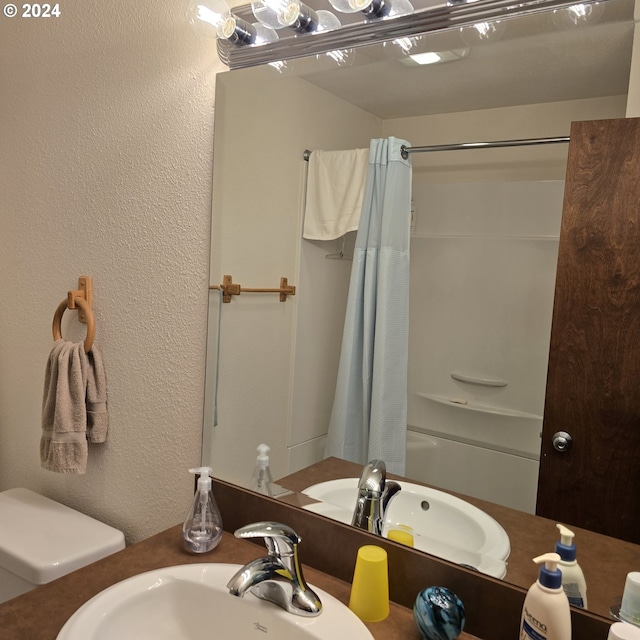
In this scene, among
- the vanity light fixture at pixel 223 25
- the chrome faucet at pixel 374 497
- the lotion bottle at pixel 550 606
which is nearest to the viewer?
the lotion bottle at pixel 550 606

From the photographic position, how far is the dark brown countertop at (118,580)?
913 millimetres

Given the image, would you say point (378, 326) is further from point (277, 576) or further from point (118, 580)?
point (118, 580)

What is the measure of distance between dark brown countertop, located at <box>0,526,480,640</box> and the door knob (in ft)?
1.09

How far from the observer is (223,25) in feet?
3.95

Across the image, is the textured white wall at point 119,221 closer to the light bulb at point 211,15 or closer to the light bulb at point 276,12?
the light bulb at point 211,15

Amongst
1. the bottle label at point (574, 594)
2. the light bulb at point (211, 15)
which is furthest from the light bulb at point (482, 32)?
the bottle label at point (574, 594)

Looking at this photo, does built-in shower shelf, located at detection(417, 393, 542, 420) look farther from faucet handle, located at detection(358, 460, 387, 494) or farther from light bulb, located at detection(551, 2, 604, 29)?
light bulb, located at detection(551, 2, 604, 29)

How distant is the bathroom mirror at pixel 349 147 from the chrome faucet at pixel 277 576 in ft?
0.79

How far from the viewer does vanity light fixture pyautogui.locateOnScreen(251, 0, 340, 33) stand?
44.2 inches

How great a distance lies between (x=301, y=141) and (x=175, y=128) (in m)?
0.35

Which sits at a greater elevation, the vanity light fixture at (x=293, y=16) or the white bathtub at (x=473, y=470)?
the vanity light fixture at (x=293, y=16)

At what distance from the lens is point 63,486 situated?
5.38 feet

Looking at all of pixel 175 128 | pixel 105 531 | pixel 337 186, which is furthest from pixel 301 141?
pixel 105 531

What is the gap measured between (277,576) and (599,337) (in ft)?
2.12
